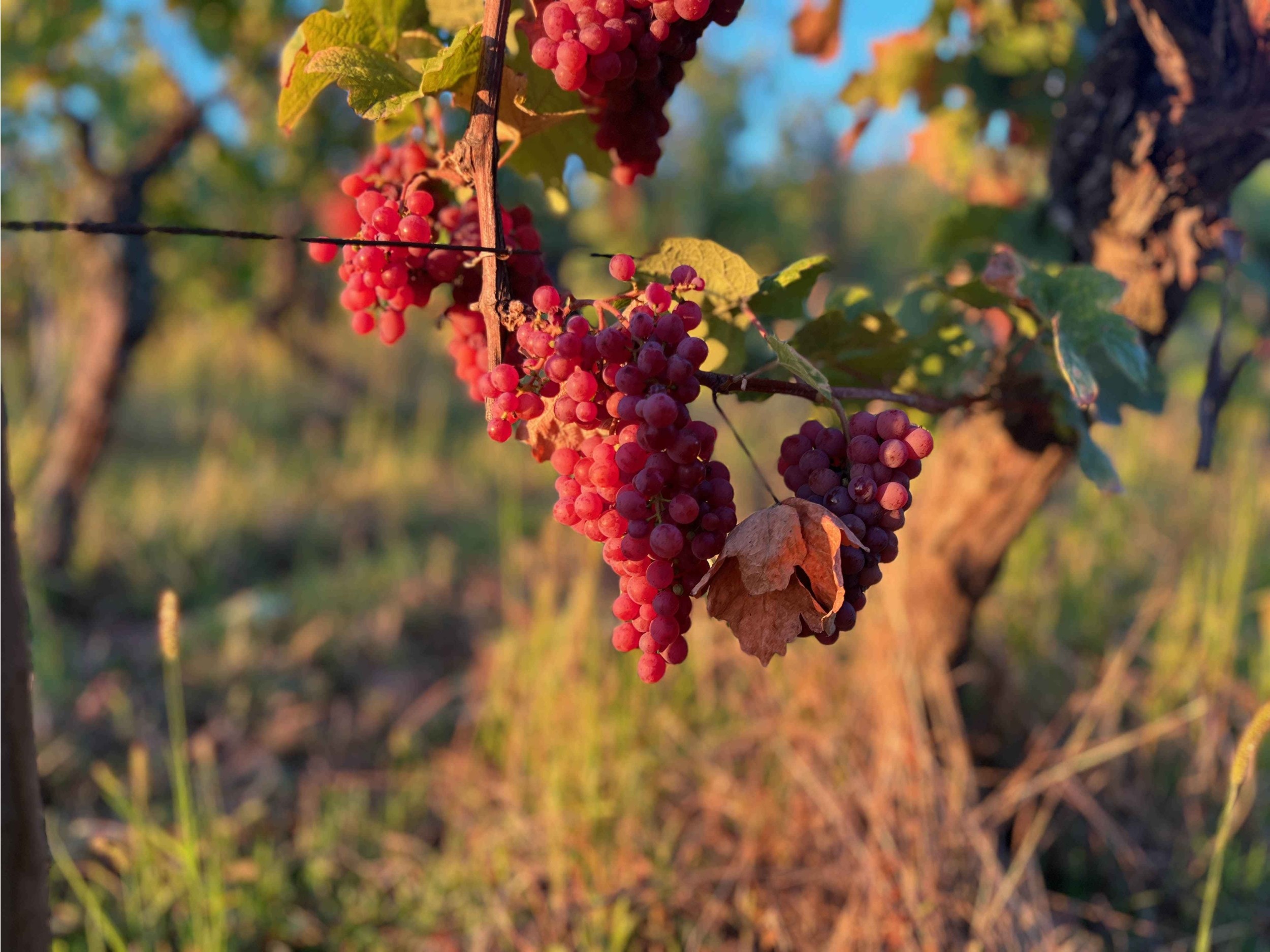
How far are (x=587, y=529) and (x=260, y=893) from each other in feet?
5.09

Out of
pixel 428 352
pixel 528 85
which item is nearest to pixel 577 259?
pixel 428 352

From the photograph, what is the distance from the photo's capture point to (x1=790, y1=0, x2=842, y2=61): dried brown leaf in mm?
1823

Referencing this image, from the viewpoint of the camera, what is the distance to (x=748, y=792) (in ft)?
6.29

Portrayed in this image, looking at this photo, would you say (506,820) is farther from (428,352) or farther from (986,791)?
(428,352)

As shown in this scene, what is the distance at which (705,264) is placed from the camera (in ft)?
3.04

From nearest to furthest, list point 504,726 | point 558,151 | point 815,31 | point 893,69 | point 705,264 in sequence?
1. point 705,264
2. point 558,151
3. point 815,31
4. point 893,69
5. point 504,726

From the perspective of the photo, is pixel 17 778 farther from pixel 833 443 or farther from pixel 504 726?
pixel 504 726

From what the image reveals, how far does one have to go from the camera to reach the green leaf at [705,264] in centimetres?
91

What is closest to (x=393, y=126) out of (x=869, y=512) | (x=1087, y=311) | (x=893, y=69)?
(x=869, y=512)

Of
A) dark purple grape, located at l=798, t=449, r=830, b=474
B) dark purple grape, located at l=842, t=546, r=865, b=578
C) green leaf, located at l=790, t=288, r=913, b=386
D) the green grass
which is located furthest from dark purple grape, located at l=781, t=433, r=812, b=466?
the green grass

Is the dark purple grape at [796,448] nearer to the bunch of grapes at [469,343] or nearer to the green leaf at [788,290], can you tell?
the green leaf at [788,290]

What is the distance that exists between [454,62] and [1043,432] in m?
1.20

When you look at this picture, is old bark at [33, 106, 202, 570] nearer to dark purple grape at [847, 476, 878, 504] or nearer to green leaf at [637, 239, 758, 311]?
green leaf at [637, 239, 758, 311]

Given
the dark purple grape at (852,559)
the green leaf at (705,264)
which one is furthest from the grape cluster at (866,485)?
the green leaf at (705,264)
